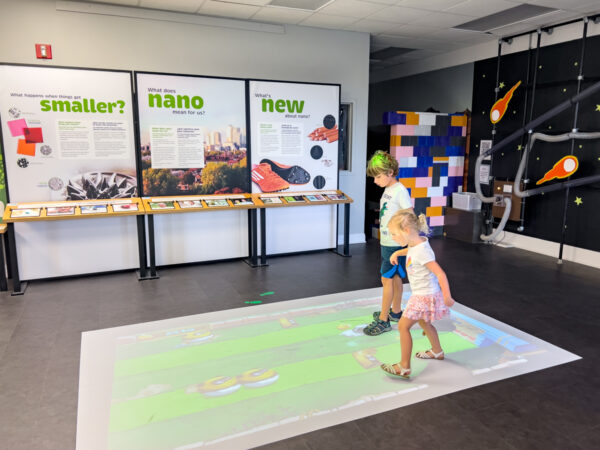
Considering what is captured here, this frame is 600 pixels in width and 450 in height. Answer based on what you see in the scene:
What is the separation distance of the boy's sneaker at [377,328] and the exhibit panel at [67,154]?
3.14 meters

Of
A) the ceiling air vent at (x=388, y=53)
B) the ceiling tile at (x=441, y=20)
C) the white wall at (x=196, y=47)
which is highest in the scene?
the ceiling air vent at (x=388, y=53)

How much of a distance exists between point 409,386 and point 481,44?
20.2 ft

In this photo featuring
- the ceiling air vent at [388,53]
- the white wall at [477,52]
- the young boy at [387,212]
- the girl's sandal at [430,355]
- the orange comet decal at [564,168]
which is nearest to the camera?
the girl's sandal at [430,355]

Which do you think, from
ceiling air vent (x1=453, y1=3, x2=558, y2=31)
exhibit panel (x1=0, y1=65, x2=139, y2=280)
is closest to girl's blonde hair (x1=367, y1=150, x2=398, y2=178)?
exhibit panel (x1=0, y1=65, x2=139, y2=280)

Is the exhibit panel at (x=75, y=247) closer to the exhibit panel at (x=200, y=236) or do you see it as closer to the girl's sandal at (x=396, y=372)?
the exhibit panel at (x=200, y=236)

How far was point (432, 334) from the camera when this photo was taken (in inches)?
119

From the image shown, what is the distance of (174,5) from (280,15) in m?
1.28

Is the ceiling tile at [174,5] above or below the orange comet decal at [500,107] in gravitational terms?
above

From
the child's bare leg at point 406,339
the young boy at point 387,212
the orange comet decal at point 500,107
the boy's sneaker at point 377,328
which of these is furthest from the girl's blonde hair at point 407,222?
the orange comet decal at point 500,107

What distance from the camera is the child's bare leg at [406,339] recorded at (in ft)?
9.19

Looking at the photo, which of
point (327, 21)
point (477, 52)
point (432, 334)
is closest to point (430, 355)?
point (432, 334)

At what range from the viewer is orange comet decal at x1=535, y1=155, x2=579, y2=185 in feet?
18.2

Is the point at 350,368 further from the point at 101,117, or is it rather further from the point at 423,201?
the point at 423,201

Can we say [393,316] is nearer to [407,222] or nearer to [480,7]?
[407,222]
